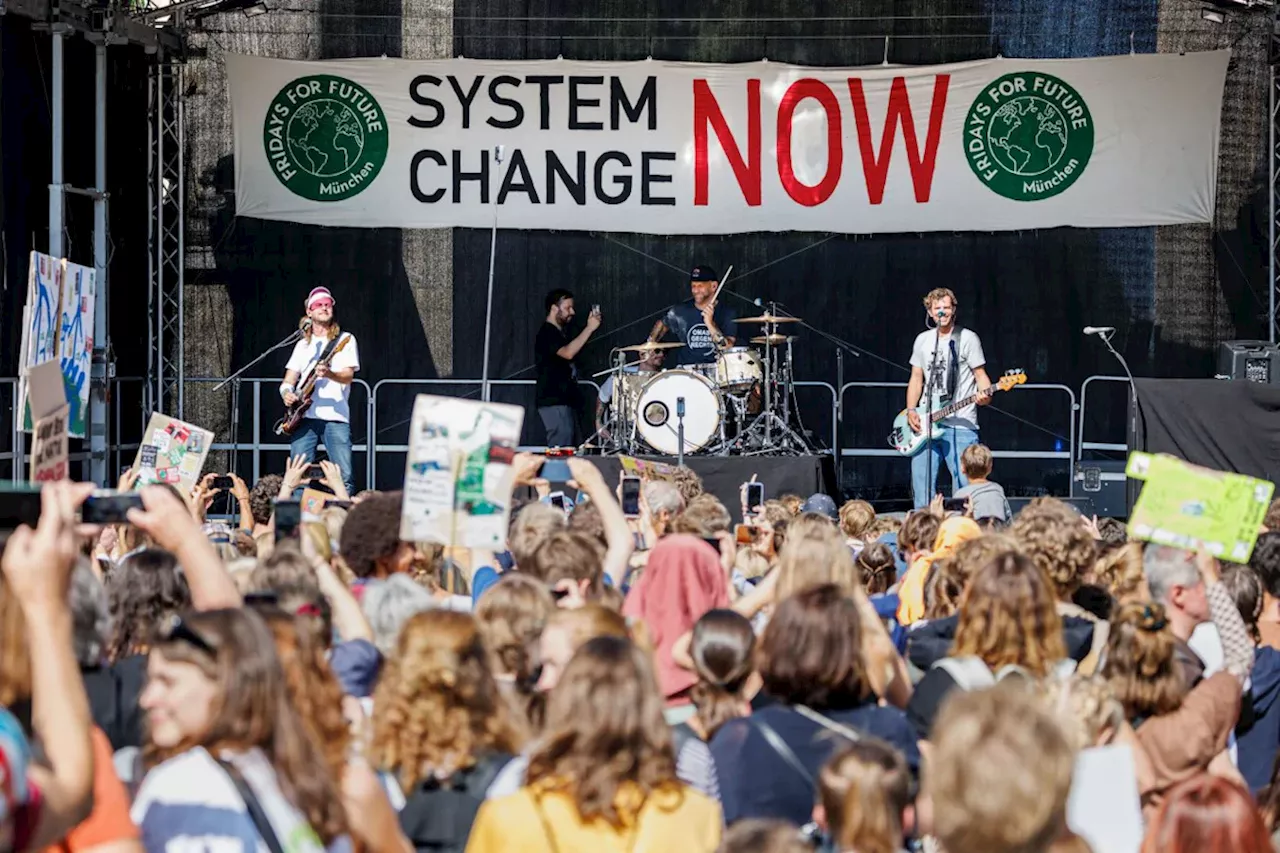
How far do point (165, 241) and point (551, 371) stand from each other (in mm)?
3424

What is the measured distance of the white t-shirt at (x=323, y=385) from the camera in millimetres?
12867

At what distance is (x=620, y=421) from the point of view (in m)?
13.7

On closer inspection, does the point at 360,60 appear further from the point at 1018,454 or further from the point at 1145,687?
the point at 1145,687

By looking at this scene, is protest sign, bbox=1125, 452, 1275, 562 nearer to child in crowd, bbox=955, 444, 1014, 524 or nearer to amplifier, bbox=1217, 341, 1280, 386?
child in crowd, bbox=955, 444, 1014, 524

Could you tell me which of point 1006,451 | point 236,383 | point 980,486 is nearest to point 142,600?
point 980,486

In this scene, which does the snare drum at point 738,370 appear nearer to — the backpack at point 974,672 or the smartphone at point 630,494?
the smartphone at point 630,494

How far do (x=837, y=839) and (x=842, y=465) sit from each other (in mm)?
12153

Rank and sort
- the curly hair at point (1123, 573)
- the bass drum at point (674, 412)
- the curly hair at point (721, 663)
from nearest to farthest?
1. the curly hair at point (721, 663)
2. the curly hair at point (1123, 573)
3. the bass drum at point (674, 412)

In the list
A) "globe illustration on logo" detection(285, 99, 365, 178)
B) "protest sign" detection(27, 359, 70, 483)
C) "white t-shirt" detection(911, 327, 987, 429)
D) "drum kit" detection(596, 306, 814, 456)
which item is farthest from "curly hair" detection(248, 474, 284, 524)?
"globe illustration on logo" detection(285, 99, 365, 178)

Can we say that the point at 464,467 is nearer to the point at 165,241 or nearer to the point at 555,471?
the point at 555,471

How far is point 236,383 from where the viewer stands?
48.3 ft

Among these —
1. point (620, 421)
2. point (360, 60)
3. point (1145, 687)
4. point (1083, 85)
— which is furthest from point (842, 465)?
point (1145, 687)

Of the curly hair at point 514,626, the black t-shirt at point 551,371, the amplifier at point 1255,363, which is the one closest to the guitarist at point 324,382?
the black t-shirt at point 551,371

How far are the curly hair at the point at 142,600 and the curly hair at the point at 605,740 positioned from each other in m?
1.41
